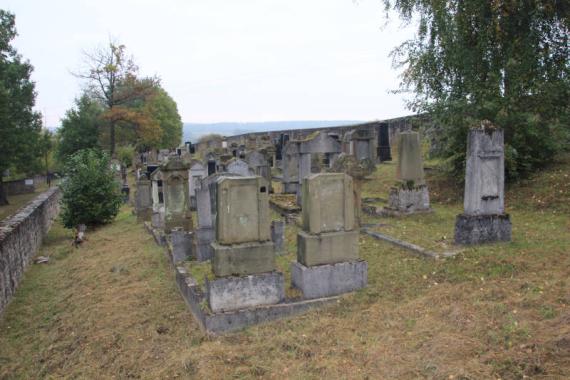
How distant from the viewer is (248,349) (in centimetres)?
508

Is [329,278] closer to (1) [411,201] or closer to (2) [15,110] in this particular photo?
(1) [411,201]

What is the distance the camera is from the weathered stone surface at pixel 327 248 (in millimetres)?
6156

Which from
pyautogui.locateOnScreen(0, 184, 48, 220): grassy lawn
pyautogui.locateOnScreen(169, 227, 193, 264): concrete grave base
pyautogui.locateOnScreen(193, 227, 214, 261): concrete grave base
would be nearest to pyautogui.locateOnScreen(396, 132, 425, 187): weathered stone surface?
pyautogui.locateOnScreen(193, 227, 214, 261): concrete grave base

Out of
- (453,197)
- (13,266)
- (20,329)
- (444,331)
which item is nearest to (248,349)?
(444,331)

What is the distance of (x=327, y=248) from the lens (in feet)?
20.5

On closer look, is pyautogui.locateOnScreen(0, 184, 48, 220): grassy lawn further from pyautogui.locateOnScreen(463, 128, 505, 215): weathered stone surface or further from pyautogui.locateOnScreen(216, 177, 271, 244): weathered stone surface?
pyautogui.locateOnScreen(463, 128, 505, 215): weathered stone surface

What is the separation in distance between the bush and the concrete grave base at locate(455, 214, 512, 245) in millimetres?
12281

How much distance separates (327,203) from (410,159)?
217 inches

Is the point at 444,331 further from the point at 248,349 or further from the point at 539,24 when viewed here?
the point at 539,24

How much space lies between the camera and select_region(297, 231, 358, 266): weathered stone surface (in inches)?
242

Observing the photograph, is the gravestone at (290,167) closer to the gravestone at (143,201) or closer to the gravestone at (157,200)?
the gravestone at (157,200)

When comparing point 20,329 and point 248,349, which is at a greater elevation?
point 248,349

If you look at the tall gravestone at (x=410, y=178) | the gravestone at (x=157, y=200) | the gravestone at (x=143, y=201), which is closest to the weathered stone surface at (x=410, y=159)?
the tall gravestone at (x=410, y=178)

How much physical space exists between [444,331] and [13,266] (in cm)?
904
